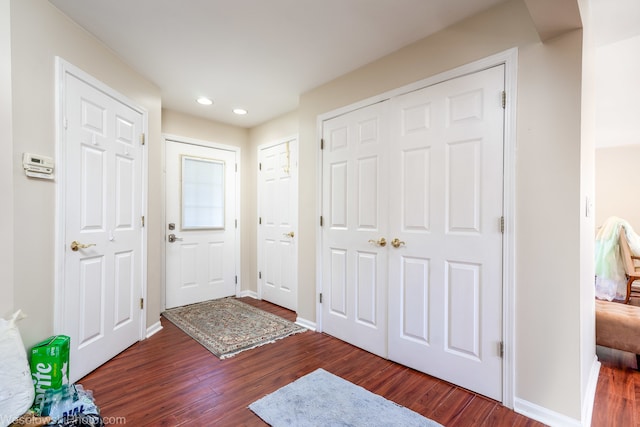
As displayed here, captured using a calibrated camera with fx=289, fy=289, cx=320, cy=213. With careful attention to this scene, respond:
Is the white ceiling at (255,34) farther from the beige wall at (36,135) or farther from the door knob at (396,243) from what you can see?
the door knob at (396,243)

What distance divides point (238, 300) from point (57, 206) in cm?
255

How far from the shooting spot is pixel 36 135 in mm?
1748

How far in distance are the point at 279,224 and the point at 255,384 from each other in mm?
2122

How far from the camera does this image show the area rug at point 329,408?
1.65m

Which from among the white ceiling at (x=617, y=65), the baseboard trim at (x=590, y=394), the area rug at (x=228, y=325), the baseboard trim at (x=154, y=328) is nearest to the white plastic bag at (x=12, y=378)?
the area rug at (x=228, y=325)

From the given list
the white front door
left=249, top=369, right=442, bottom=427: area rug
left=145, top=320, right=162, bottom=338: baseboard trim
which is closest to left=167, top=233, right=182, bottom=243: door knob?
the white front door

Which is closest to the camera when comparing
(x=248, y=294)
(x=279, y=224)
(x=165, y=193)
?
(x=165, y=193)

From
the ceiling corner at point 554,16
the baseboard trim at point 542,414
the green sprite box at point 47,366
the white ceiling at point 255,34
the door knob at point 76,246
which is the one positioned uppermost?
the white ceiling at point 255,34

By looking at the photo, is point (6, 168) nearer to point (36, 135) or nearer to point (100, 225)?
point (36, 135)

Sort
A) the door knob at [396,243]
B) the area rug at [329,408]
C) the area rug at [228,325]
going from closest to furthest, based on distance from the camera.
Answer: the area rug at [329,408] < the door knob at [396,243] < the area rug at [228,325]

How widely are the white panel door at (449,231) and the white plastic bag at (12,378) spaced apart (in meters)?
2.22

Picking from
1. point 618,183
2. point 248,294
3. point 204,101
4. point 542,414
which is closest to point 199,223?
point 248,294

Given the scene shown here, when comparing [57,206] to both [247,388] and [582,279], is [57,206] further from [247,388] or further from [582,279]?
[582,279]

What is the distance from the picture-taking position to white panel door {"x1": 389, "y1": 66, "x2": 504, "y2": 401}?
186 cm
